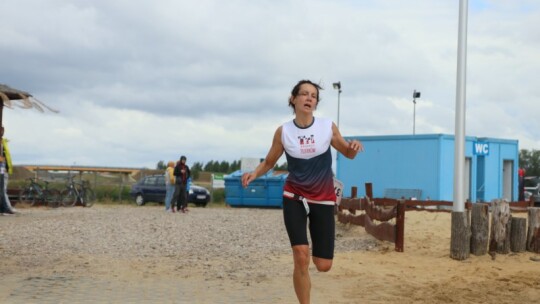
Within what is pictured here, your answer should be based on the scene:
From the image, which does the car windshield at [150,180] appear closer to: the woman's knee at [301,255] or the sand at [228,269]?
the sand at [228,269]

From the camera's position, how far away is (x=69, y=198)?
96.0ft

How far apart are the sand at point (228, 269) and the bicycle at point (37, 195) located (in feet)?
35.7

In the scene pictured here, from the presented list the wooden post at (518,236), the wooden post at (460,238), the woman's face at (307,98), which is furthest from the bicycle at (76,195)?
the woman's face at (307,98)

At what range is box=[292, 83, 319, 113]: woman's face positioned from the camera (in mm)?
6672

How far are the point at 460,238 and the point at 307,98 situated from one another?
22.0ft

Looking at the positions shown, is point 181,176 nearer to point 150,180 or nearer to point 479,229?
point 150,180

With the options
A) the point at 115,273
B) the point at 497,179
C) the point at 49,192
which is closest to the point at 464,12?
the point at 115,273

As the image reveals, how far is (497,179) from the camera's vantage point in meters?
35.5

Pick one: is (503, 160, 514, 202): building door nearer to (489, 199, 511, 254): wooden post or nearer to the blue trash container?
the blue trash container

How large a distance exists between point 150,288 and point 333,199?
10.6ft

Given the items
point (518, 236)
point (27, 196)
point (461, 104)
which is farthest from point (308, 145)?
point (27, 196)

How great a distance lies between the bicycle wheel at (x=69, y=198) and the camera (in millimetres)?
→ 29078

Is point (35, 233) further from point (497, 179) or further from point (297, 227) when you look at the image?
point (497, 179)

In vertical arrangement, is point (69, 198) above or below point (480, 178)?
below
